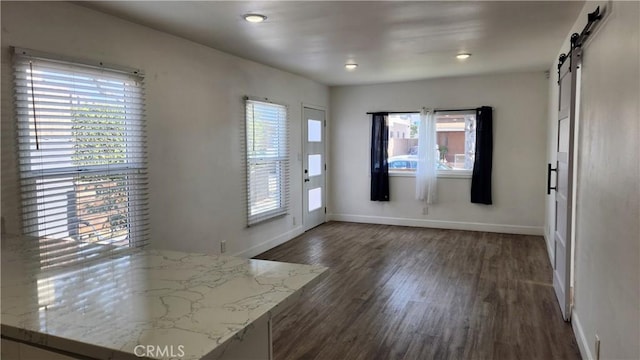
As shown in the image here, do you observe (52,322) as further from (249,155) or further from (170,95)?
(249,155)

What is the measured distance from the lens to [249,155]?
511cm

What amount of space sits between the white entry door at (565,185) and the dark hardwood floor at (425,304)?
0.20 metres

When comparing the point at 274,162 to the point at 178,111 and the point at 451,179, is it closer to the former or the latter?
the point at 178,111

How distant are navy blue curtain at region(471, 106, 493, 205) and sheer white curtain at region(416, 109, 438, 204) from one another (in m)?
0.62

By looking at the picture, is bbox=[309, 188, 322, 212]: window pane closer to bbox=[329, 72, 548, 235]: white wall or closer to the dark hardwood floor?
bbox=[329, 72, 548, 235]: white wall

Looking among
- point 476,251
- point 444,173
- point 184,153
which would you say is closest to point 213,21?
point 184,153

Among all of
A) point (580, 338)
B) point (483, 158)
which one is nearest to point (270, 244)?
point (483, 158)

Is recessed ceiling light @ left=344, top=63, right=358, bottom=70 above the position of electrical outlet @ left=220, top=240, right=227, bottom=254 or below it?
above

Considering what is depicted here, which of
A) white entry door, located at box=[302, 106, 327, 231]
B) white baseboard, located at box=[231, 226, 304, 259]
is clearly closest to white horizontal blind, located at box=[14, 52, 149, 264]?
white baseboard, located at box=[231, 226, 304, 259]

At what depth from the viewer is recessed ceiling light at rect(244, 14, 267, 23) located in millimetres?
3275

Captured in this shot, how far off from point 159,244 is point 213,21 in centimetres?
199

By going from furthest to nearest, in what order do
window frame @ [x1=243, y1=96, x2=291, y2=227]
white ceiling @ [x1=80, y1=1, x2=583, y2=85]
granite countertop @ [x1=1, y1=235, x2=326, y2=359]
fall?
window frame @ [x1=243, y1=96, x2=291, y2=227], white ceiling @ [x1=80, y1=1, x2=583, y2=85], granite countertop @ [x1=1, y1=235, x2=326, y2=359]

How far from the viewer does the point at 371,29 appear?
373cm

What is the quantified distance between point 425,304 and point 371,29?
8.10 feet
